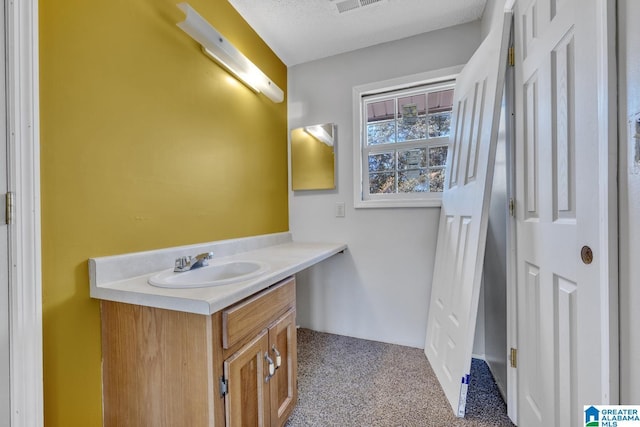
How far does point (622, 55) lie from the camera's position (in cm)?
64

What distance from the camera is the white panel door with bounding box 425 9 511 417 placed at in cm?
126

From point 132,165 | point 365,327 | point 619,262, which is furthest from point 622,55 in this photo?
point 365,327

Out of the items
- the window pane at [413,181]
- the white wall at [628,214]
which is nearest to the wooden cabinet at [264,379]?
the white wall at [628,214]

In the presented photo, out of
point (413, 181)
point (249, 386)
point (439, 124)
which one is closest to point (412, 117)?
point (439, 124)

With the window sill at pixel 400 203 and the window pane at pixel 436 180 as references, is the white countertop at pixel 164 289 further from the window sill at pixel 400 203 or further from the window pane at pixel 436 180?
the window pane at pixel 436 180

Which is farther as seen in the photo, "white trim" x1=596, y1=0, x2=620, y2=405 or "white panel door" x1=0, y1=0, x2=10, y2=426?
"white panel door" x1=0, y1=0, x2=10, y2=426

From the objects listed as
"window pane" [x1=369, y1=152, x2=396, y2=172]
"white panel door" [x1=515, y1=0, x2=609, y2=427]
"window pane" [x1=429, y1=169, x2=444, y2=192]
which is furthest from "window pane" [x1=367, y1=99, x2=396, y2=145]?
"white panel door" [x1=515, y1=0, x2=609, y2=427]

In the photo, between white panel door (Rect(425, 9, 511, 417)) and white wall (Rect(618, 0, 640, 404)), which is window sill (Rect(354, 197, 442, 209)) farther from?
white wall (Rect(618, 0, 640, 404))

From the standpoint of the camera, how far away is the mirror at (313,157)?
7.27ft

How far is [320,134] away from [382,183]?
67 centimetres

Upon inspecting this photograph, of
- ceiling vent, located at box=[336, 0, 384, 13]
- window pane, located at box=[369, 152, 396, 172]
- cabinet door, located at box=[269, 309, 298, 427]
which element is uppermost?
ceiling vent, located at box=[336, 0, 384, 13]

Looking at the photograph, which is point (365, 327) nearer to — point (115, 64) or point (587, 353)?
point (587, 353)

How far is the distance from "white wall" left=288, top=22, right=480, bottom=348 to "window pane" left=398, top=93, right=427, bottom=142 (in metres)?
0.21

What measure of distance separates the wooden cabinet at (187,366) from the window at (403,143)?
1393 mm
